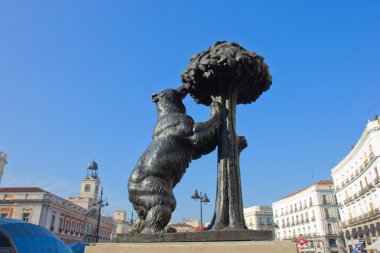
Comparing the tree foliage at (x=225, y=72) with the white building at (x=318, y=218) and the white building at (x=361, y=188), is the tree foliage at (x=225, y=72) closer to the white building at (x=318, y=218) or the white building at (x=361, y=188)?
the white building at (x=361, y=188)

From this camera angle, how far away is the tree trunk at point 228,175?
3242 millimetres

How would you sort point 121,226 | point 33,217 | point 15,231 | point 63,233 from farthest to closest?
point 121,226 < point 63,233 < point 33,217 < point 15,231

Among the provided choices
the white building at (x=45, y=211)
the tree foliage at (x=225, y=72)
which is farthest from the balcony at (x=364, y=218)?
the tree foliage at (x=225, y=72)

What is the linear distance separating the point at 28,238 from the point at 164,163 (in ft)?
Answer: 43.4

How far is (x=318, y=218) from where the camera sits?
4794 centimetres

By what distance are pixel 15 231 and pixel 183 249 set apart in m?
14.0

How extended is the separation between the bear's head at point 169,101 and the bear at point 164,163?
0.06 m

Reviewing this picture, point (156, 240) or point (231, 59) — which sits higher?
point (231, 59)

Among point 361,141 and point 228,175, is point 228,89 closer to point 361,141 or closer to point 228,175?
point 228,175

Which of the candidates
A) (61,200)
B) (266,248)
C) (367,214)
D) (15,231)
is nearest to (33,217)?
(61,200)

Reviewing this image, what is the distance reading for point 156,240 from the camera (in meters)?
2.88

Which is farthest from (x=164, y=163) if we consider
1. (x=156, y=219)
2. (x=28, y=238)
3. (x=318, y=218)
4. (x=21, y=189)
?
(x=318, y=218)

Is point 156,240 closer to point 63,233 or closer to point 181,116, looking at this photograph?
point 181,116

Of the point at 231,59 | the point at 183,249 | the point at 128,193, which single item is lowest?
the point at 183,249
